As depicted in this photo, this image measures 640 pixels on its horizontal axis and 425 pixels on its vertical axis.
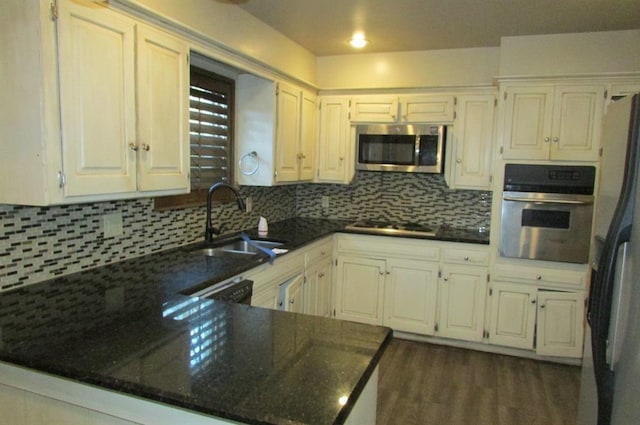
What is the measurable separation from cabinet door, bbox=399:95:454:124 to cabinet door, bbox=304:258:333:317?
1406 mm

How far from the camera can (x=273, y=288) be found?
2.67m

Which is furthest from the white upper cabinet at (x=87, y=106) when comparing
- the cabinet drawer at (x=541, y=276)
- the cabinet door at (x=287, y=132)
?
the cabinet drawer at (x=541, y=276)

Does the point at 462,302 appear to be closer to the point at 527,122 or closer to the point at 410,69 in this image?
the point at 527,122

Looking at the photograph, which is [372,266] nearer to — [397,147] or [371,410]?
[397,147]

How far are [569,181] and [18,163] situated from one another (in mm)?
3294

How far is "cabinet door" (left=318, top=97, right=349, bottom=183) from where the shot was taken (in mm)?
3855

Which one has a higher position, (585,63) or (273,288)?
(585,63)

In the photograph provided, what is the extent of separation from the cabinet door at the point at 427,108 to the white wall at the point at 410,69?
0.12 metres

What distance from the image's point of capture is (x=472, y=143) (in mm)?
3518

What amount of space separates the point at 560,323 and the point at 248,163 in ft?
8.59

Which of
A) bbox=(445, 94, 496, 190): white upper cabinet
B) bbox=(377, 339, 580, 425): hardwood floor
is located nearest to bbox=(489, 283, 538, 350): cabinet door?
bbox=(377, 339, 580, 425): hardwood floor

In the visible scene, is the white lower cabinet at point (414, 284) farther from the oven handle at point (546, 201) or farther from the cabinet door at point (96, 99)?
the cabinet door at point (96, 99)

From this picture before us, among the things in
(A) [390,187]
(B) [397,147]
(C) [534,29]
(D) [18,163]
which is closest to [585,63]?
(C) [534,29]

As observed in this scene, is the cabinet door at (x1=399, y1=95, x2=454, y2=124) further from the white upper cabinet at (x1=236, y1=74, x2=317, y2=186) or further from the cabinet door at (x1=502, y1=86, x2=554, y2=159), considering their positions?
the white upper cabinet at (x1=236, y1=74, x2=317, y2=186)
